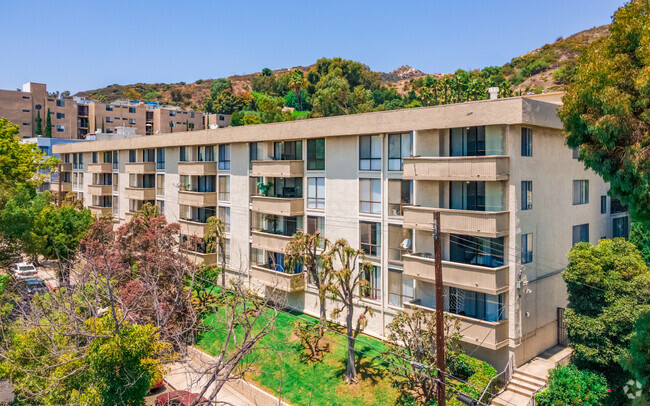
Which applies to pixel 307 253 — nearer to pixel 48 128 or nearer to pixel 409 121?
pixel 409 121

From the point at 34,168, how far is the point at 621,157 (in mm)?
44737

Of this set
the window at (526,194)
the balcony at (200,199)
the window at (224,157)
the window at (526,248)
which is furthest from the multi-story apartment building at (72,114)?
the window at (526,248)

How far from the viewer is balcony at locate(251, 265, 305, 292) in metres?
26.9

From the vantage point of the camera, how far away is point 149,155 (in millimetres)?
41531

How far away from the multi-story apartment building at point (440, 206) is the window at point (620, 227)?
15 cm

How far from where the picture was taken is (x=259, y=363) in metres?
23.4

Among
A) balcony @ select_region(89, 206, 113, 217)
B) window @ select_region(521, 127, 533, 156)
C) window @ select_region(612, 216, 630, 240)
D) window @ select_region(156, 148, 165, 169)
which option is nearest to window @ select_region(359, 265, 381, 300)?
window @ select_region(521, 127, 533, 156)

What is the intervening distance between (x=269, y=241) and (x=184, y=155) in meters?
12.9

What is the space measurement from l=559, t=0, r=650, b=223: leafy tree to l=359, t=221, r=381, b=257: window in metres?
11.2

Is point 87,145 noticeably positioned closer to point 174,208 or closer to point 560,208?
point 174,208

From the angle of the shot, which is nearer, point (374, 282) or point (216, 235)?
point (374, 282)

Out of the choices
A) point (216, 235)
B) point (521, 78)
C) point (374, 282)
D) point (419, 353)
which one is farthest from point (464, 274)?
point (521, 78)

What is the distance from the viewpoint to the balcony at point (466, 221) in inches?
757

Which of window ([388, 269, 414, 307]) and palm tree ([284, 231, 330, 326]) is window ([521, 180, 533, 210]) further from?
palm tree ([284, 231, 330, 326])
